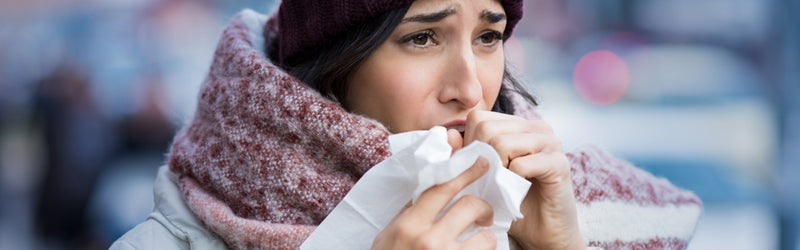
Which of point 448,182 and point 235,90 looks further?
point 235,90

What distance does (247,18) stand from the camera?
2.15m

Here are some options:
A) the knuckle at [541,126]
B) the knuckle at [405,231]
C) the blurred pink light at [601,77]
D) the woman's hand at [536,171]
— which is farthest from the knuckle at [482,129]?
the blurred pink light at [601,77]

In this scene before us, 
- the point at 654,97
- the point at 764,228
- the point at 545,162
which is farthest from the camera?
the point at 654,97

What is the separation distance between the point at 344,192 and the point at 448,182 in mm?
423

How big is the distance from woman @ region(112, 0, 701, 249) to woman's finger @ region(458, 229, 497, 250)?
0.18 meters

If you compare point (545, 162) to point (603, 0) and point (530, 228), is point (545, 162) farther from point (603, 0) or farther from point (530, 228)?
point (603, 0)

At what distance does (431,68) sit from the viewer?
1674 mm

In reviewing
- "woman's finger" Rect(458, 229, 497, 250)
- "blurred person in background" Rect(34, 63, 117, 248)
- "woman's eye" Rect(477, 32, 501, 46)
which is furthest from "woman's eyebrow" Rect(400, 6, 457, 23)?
"blurred person in background" Rect(34, 63, 117, 248)

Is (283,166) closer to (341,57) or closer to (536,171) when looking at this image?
(341,57)

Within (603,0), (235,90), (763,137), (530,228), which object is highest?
(235,90)

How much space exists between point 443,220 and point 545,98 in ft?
17.3

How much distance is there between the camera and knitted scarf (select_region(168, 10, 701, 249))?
1650 millimetres

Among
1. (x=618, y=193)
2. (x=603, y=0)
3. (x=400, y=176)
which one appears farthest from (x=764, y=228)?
(x=400, y=176)

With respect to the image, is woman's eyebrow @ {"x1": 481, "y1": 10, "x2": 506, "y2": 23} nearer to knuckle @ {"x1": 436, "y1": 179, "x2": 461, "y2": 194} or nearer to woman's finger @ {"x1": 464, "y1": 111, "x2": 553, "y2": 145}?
woman's finger @ {"x1": 464, "y1": 111, "x2": 553, "y2": 145}
